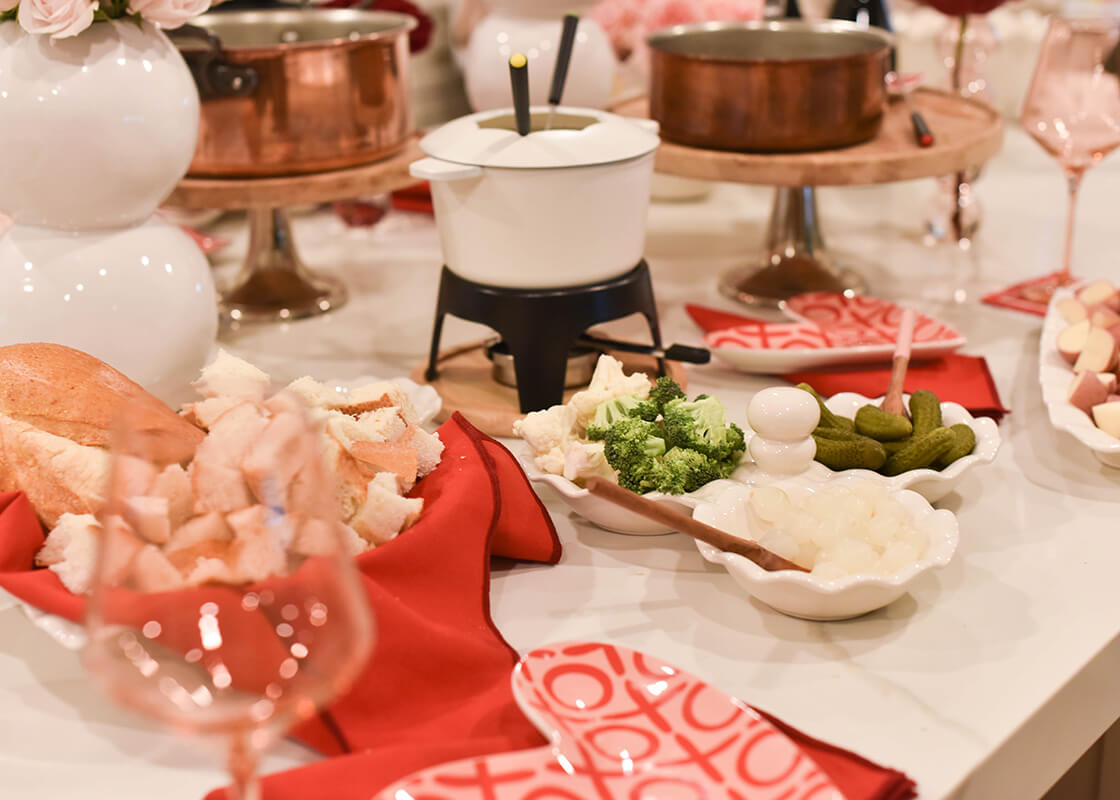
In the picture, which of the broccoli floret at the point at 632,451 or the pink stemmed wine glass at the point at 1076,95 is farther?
the pink stemmed wine glass at the point at 1076,95

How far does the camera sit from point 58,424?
2.77ft

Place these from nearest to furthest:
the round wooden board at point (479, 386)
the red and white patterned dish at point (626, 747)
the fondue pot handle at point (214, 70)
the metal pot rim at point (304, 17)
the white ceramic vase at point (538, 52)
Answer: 1. the red and white patterned dish at point (626, 747)
2. the round wooden board at point (479, 386)
3. the fondue pot handle at point (214, 70)
4. the metal pot rim at point (304, 17)
5. the white ceramic vase at point (538, 52)

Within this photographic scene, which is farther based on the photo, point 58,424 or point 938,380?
point 938,380

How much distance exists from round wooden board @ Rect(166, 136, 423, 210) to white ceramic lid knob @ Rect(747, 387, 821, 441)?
638mm

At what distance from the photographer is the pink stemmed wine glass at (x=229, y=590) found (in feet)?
1.66

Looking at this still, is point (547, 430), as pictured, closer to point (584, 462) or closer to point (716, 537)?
point (584, 462)

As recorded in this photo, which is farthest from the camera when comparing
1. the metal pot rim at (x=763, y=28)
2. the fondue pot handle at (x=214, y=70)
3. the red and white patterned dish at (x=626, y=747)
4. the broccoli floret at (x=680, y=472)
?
the metal pot rim at (x=763, y=28)

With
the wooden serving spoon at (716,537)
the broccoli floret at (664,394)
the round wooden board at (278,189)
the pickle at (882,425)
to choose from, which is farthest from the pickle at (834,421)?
the round wooden board at (278,189)

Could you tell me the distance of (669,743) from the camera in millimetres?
651

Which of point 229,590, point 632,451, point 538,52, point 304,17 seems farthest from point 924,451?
point 304,17

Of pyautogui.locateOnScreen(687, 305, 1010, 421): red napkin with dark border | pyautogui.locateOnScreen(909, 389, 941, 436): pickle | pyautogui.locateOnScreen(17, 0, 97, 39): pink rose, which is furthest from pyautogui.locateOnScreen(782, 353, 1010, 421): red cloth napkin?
pyautogui.locateOnScreen(17, 0, 97, 39): pink rose

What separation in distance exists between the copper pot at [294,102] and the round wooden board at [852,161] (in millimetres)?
348

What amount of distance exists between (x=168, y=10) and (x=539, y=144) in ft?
1.17

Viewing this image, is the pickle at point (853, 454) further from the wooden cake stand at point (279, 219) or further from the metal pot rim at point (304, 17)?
the metal pot rim at point (304, 17)
